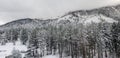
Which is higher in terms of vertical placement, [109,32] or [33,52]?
[109,32]

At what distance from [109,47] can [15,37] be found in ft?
350

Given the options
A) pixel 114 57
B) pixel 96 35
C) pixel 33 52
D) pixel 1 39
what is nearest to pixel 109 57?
pixel 114 57

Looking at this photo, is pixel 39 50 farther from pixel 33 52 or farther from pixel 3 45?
pixel 3 45

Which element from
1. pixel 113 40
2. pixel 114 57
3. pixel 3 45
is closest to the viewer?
pixel 113 40

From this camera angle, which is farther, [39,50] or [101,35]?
[39,50]

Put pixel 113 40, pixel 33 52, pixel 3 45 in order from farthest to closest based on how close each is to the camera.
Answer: pixel 3 45
pixel 33 52
pixel 113 40

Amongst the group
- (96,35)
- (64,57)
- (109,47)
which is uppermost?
(96,35)

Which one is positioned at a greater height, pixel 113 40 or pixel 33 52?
pixel 113 40

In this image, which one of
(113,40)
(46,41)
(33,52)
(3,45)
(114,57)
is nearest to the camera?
(113,40)

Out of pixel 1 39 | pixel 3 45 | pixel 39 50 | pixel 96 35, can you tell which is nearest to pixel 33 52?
pixel 39 50

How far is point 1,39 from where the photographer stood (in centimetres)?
17438

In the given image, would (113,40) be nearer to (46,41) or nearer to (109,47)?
(109,47)

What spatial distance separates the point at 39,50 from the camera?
108 m

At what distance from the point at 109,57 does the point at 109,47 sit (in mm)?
10671
